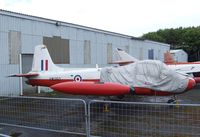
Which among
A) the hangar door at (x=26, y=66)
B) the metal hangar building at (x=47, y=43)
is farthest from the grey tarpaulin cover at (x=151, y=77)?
the hangar door at (x=26, y=66)

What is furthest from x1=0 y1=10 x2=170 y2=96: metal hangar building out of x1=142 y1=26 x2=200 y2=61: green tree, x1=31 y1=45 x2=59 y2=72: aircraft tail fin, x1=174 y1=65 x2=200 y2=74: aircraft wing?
x1=142 y1=26 x2=200 y2=61: green tree

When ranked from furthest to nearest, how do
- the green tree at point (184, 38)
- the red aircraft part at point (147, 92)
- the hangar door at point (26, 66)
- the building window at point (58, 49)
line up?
the green tree at point (184, 38), the building window at point (58, 49), the hangar door at point (26, 66), the red aircraft part at point (147, 92)

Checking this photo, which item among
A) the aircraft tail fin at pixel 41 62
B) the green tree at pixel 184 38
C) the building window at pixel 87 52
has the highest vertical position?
the green tree at pixel 184 38

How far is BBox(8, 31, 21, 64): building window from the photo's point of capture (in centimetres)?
1706

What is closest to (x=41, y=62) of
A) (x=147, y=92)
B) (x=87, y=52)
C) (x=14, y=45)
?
(x=14, y=45)

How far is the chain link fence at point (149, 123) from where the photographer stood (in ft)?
22.0

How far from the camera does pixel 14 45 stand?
17.3 meters

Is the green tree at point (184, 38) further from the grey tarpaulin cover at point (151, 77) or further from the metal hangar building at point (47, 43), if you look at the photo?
the grey tarpaulin cover at point (151, 77)

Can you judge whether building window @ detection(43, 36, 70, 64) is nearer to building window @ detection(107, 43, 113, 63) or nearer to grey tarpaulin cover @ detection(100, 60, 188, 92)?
building window @ detection(107, 43, 113, 63)

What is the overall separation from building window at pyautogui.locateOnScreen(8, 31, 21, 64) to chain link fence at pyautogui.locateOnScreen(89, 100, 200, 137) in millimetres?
9854

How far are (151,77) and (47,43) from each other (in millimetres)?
10389

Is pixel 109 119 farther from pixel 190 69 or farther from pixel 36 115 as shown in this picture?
pixel 190 69

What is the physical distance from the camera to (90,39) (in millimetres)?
24609

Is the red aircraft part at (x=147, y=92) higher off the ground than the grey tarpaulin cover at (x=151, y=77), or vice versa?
the grey tarpaulin cover at (x=151, y=77)
